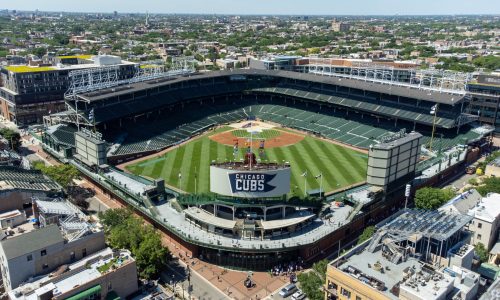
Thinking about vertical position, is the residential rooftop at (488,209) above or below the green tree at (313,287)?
above

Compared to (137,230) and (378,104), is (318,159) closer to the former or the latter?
(378,104)

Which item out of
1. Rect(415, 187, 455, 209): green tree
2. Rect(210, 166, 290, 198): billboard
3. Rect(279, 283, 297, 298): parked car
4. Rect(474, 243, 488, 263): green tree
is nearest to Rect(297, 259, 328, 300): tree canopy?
Rect(279, 283, 297, 298): parked car

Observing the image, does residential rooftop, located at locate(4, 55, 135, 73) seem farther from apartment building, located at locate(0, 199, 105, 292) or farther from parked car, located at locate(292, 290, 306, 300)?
parked car, located at locate(292, 290, 306, 300)

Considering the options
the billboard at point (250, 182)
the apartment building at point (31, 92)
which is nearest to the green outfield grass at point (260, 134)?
the billboard at point (250, 182)

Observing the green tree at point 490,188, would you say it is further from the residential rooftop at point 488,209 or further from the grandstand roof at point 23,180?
the grandstand roof at point 23,180

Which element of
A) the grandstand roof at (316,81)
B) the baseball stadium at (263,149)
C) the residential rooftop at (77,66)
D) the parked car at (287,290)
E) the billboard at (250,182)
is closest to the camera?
the parked car at (287,290)
